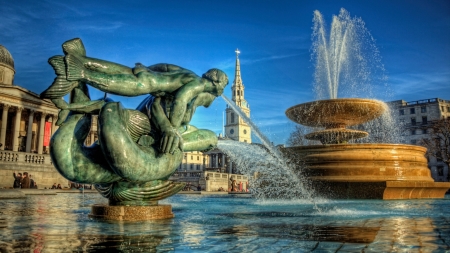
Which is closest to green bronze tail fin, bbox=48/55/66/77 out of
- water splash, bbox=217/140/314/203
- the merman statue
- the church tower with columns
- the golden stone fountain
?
the merman statue

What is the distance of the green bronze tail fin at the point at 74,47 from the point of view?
4066mm

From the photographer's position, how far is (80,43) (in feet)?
13.9

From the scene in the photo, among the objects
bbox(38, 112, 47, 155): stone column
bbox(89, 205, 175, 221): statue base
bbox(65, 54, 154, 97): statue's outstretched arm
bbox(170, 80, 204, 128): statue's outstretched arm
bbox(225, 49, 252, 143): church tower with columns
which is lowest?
bbox(89, 205, 175, 221): statue base

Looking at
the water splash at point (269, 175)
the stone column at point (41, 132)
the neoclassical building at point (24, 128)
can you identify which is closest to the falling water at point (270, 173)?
the water splash at point (269, 175)

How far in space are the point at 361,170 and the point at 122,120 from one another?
27.6 ft

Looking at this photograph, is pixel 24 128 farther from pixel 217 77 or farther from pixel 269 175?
pixel 217 77

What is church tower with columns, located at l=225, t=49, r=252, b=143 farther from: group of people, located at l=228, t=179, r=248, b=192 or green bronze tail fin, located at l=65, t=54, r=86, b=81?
green bronze tail fin, located at l=65, t=54, r=86, b=81

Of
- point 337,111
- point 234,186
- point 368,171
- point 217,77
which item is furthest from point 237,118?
point 217,77

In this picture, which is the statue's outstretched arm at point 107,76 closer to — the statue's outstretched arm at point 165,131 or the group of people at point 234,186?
the statue's outstretched arm at point 165,131

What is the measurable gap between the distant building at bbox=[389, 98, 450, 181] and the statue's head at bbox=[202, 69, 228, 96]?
66.3 m

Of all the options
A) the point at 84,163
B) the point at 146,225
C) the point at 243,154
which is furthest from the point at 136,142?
the point at 243,154

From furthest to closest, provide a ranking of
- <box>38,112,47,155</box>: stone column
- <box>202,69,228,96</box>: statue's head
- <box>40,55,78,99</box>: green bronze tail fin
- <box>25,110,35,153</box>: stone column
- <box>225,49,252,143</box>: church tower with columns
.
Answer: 1. <box>225,49,252,143</box>: church tower with columns
2. <box>38,112,47,155</box>: stone column
3. <box>25,110,35,153</box>: stone column
4. <box>202,69,228,96</box>: statue's head
5. <box>40,55,78,99</box>: green bronze tail fin

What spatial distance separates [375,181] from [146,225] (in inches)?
314

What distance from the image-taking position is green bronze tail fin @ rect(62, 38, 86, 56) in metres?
4.07
